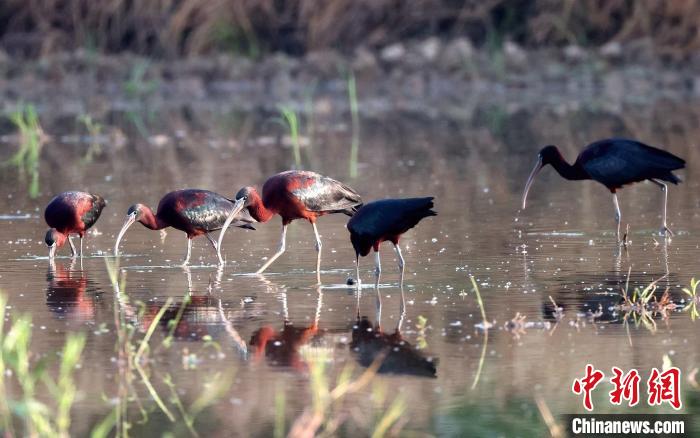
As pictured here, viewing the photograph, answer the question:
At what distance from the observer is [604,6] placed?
28562 millimetres

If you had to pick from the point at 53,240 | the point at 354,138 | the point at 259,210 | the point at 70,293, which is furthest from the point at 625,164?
the point at 354,138

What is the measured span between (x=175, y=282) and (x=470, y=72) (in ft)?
57.9

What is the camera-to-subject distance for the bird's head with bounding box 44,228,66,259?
11.7 meters

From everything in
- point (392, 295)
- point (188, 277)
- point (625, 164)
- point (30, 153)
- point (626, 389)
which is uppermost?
point (30, 153)

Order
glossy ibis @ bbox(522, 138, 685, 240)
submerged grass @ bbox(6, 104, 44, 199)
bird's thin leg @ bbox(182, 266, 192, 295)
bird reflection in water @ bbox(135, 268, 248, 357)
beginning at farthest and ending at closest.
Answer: submerged grass @ bbox(6, 104, 44, 199)
glossy ibis @ bbox(522, 138, 685, 240)
bird's thin leg @ bbox(182, 266, 192, 295)
bird reflection in water @ bbox(135, 268, 248, 357)

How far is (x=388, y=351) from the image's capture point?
8016mm

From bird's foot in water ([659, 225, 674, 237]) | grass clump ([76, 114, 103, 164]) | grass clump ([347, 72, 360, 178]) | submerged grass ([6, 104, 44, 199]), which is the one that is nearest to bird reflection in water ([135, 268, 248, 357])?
bird's foot in water ([659, 225, 674, 237])

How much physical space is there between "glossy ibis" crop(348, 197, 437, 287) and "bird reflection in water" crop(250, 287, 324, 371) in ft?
3.23

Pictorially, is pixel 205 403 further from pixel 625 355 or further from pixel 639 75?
pixel 639 75

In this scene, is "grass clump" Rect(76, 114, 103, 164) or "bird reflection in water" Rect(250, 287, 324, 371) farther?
"grass clump" Rect(76, 114, 103, 164)

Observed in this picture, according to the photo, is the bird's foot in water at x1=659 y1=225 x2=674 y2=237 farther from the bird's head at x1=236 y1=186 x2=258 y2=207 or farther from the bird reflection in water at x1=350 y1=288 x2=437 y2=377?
the bird reflection in water at x1=350 y1=288 x2=437 y2=377

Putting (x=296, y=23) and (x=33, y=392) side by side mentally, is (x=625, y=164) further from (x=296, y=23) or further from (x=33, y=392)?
(x=296, y=23)

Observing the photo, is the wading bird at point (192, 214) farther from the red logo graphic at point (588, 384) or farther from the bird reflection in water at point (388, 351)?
the red logo graphic at point (588, 384)

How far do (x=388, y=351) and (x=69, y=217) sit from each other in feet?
15.1
